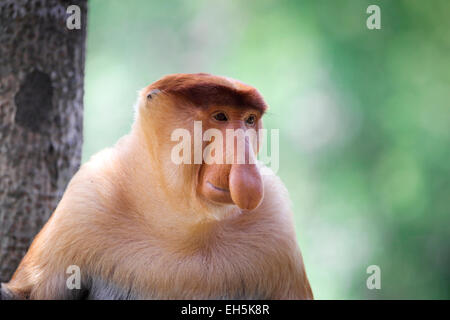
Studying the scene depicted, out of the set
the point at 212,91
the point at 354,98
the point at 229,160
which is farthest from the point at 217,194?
the point at 354,98

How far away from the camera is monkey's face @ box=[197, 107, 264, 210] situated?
174cm

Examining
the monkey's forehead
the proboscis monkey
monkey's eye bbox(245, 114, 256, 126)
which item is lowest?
the proboscis monkey

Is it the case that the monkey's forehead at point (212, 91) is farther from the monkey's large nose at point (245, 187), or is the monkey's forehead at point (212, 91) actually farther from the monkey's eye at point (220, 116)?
the monkey's large nose at point (245, 187)

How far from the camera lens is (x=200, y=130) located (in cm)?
197

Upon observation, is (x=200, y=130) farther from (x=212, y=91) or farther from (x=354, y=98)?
(x=354, y=98)

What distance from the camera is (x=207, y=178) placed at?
1.89 meters

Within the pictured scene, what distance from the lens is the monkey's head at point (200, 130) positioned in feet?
6.10

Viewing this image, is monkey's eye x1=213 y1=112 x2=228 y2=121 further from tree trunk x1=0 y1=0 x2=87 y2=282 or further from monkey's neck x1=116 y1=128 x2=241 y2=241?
tree trunk x1=0 y1=0 x2=87 y2=282

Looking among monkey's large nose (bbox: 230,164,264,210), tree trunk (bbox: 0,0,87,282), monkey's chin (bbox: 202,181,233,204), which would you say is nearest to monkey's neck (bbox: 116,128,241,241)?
monkey's chin (bbox: 202,181,233,204)

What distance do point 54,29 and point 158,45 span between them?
123 inches
